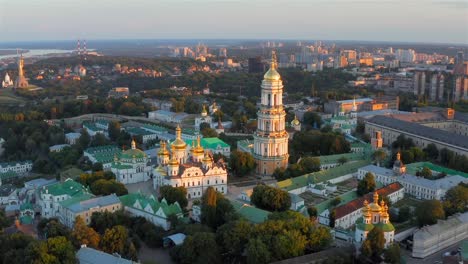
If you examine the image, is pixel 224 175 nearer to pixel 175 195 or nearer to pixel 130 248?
pixel 175 195

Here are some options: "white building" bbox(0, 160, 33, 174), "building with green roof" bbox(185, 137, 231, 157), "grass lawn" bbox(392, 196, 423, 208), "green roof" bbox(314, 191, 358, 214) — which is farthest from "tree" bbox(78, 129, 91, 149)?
"grass lawn" bbox(392, 196, 423, 208)

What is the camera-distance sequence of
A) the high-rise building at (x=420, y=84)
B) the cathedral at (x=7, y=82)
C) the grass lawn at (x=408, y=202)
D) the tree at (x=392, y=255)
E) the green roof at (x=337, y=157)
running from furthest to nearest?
the cathedral at (x=7, y=82)
the high-rise building at (x=420, y=84)
the green roof at (x=337, y=157)
the grass lawn at (x=408, y=202)
the tree at (x=392, y=255)

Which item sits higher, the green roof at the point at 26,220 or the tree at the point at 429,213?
the tree at the point at 429,213

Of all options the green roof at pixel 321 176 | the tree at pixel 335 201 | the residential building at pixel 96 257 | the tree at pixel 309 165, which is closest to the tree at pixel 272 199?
the tree at pixel 335 201

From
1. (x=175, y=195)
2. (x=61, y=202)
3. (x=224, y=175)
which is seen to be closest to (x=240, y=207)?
(x=175, y=195)

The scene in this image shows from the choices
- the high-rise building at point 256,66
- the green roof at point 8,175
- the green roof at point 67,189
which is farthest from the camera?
the high-rise building at point 256,66

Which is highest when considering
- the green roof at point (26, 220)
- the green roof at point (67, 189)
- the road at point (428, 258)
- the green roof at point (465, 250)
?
the green roof at point (67, 189)

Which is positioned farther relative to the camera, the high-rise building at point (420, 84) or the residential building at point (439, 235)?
the high-rise building at point (420, 84)

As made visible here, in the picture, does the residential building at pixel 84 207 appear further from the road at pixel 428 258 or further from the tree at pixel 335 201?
the road at pixel 428 258
